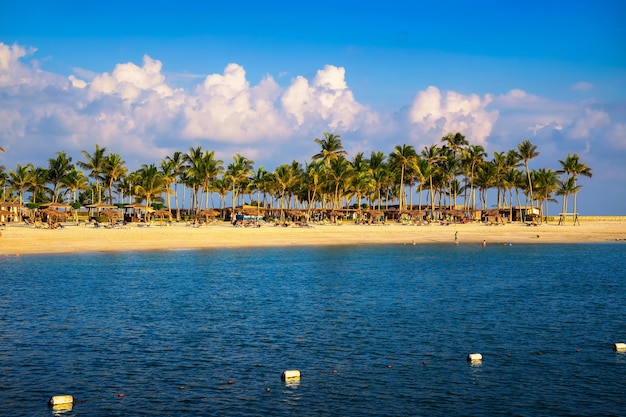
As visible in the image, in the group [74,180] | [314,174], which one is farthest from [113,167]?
[314,174]

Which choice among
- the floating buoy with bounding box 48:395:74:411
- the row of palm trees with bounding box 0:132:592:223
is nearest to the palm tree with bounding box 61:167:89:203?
the row of palm trees with bounding box 0:132:592:223

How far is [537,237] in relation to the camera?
232ft

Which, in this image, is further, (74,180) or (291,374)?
(74,180)

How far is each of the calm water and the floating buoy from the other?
0.16m

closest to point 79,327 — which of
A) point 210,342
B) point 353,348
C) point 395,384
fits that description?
point 210,342

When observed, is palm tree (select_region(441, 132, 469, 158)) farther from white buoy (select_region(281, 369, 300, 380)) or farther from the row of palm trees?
white buoy (select_region(281, 369, 300, 380))

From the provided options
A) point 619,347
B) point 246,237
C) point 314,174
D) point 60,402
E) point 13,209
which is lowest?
point 60,402

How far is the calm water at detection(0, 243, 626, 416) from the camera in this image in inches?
477

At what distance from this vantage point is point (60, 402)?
37.8 ft

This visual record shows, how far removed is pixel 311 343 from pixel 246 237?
4822cm

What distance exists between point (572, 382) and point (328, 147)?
292ft

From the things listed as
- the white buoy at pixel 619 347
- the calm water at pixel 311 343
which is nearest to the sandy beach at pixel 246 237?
the calm water at pixel 311 343

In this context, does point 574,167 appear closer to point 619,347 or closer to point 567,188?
point 567,188

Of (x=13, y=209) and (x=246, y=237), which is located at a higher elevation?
(x=13, y=209)
